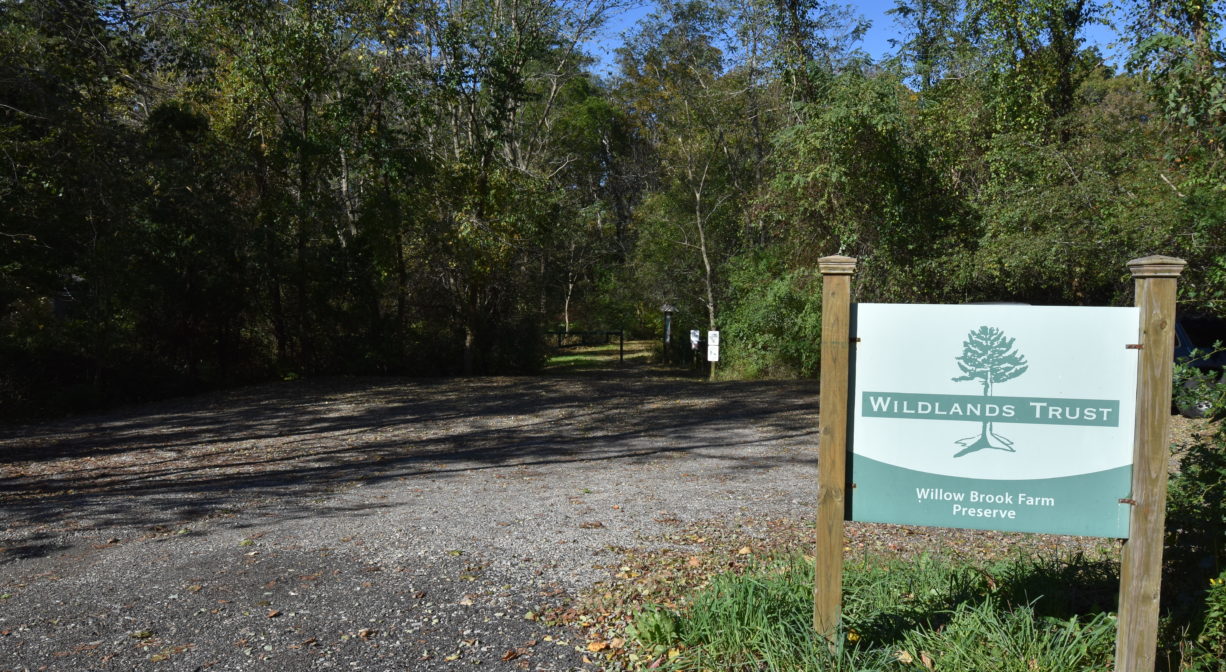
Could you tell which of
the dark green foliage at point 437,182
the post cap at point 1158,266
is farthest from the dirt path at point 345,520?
the dark green foliage at point 437,182

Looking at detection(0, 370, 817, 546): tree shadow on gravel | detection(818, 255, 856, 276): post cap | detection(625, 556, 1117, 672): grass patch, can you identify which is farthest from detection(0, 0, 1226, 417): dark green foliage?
detection(818, 255, 856, 276): post cap

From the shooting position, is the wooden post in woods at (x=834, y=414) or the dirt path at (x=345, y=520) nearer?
the wooden post in woods at (x=834, y=414)

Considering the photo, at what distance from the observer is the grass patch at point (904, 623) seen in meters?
3.45

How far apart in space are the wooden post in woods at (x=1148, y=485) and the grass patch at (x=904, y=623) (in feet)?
0.98

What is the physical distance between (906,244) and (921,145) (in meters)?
1.87

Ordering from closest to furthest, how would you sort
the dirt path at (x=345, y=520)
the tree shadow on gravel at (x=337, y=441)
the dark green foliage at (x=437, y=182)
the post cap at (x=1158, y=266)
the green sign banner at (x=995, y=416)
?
the post cap at (x=1158, y=266) < the green sign banner at (x=995, y=416) < the dirt path at (x=345, y=520) < the tree shadow on gravel at (x=337, y=441) < the dark green foliage at (x=437, y=182)

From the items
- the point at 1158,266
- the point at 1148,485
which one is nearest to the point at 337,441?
the point at 1148,485

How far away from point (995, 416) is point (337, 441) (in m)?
9.16

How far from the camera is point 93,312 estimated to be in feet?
48.6

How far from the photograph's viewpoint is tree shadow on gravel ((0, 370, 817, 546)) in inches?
303

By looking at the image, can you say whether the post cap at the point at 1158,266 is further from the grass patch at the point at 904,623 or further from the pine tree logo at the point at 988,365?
the grass patch at the point at 904,623

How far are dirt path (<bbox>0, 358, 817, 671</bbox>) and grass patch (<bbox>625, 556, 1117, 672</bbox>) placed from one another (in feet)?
2.13

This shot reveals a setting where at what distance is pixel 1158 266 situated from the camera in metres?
3.11

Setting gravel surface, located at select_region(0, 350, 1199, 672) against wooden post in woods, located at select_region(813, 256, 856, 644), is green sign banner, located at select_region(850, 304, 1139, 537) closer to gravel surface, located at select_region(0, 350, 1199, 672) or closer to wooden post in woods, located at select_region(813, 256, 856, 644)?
wooden post in woods, located at select_region(813, 256, 856, 644)
